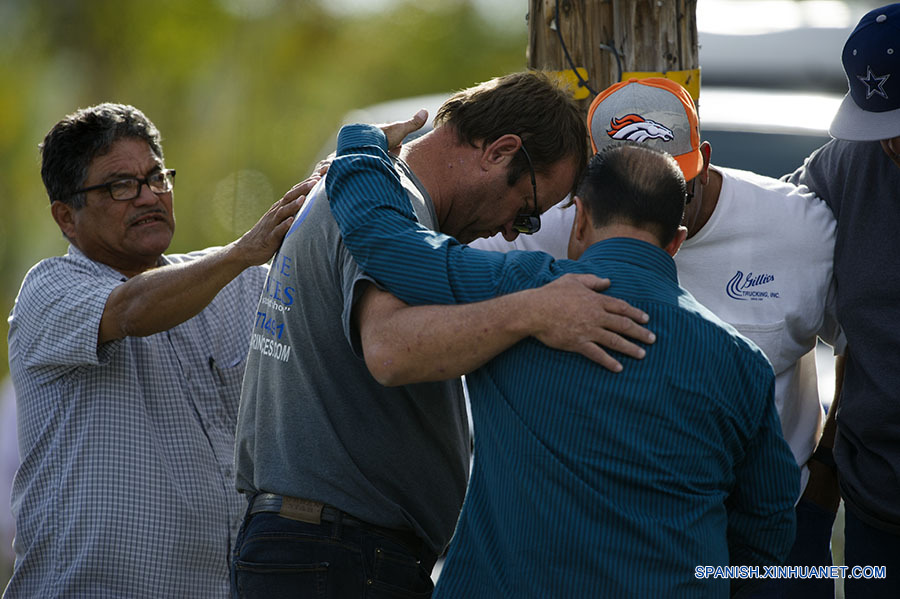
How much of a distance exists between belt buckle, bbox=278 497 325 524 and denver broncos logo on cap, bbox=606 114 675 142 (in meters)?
1.26

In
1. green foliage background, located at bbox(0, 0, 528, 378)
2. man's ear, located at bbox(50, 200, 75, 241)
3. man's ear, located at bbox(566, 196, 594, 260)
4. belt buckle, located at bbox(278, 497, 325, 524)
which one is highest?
man's ear, located at bbox(566, 196, 594, 260)

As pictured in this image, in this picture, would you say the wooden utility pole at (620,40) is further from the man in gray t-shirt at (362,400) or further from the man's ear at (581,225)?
the man's ear at (581,225)

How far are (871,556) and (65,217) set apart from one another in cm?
271

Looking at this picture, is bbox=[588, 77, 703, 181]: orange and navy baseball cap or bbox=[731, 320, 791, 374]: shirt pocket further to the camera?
bbox=[731, 320, 791, 374]: shirt pocket

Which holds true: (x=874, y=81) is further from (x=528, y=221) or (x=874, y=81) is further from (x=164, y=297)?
(x=164, y=297)

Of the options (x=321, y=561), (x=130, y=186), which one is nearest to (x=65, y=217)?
(x=130, y=186)

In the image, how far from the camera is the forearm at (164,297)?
10.3 ft

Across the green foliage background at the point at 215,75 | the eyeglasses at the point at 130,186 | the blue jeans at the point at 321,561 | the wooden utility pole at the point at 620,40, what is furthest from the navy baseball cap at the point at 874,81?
the green foliage background at the point at 215,75

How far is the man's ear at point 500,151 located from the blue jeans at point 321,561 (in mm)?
959

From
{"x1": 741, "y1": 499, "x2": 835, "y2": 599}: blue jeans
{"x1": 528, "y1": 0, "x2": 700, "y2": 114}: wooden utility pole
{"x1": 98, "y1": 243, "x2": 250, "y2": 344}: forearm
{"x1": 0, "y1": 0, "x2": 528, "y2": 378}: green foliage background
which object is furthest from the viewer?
{"x1": 0, "y1": 0, "x2": 528, "y2": 378}: green foliage background

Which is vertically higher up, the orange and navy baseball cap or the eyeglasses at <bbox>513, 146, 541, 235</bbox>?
the orange and navy baseball cap

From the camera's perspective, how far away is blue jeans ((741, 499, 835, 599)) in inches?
131

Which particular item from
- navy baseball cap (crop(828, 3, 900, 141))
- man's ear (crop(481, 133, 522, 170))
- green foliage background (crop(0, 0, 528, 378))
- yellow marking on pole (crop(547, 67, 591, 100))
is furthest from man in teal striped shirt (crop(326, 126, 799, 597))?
green foliage background (crop(0, 0, 528, 378))

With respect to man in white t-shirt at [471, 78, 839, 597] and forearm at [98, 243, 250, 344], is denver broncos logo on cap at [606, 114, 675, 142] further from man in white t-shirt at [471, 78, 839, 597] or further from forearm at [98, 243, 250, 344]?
forearm at [98, 243, 250, 344]
